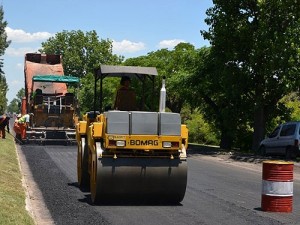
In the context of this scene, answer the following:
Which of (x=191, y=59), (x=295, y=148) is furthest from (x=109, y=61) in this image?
(x=295, y=148)

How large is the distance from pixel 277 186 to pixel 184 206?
1853mm

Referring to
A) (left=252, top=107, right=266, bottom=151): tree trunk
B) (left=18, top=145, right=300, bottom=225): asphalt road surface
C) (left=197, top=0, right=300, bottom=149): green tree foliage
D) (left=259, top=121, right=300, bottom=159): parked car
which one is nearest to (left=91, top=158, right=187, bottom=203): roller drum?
(left=18, top=145, right=300, bottom=225): asphalt road surface

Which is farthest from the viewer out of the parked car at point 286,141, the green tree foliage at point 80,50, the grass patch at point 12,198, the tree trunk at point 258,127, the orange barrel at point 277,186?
the green tree foliage at point 80,50

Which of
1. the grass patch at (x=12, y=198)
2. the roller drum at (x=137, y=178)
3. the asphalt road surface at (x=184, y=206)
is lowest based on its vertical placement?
A: the asphalt road surface at (x=184, y=206)

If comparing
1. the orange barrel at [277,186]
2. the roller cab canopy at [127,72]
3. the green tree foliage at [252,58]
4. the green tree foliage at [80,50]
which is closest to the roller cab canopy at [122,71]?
the roller cab canopy at [127,72]

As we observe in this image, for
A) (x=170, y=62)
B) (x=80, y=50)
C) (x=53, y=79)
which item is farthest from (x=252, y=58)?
(x=80, y=50)

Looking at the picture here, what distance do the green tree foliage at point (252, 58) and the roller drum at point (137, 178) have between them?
1649 cm

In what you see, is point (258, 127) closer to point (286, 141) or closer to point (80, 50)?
point (286, 141)

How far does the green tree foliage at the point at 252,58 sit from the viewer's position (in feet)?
86.2

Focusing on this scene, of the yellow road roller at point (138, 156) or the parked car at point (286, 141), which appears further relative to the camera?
the parked car at point (286, 141)

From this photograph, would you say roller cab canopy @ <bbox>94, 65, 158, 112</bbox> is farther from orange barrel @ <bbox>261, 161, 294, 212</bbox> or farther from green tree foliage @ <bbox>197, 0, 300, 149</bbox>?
green tree foliage @ <bbox>197, 0, 300, 149</bbox>

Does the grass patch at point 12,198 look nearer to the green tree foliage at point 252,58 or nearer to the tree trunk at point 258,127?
the green tree foliage at point 252,58

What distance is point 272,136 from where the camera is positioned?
26609 millimetres

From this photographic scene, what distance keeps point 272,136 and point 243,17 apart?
6.69 m
